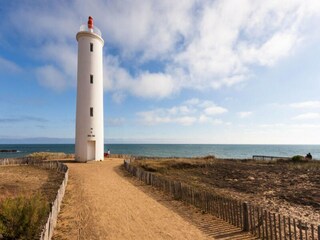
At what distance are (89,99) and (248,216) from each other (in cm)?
2359

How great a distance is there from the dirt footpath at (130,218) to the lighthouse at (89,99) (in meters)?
13.6

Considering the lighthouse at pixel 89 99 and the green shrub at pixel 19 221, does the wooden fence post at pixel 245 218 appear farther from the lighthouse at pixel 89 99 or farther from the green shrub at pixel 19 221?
the lighthouse at pixel 89 99

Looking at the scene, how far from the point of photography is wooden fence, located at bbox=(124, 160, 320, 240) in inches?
284

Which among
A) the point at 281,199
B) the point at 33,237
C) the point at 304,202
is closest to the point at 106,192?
the point at 33,237

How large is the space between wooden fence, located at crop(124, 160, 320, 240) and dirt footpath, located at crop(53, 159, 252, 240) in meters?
0.39

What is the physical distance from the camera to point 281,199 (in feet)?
46.5

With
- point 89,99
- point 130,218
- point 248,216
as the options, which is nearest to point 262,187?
point 248,216

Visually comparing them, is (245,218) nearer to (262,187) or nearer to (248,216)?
(248,216)

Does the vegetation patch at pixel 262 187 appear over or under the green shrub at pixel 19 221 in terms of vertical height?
under

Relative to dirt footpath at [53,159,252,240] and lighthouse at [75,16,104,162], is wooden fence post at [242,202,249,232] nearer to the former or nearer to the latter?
dirt footpath at [53,159,252,240]

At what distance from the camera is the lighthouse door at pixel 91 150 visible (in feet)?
92.0

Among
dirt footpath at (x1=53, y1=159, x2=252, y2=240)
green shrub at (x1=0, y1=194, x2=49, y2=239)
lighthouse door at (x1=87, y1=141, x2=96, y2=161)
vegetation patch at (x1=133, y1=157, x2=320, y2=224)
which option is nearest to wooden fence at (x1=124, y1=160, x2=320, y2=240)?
dirt footpath at (x1=53, y1=159, x2=252, y2=240)

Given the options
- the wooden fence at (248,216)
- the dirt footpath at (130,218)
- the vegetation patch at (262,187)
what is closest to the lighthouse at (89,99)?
the vegetation patch at (262,187)

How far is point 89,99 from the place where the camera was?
28172 mm
